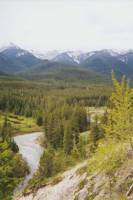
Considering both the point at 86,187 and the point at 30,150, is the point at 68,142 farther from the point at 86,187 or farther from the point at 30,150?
the point at 86,187

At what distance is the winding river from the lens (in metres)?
101

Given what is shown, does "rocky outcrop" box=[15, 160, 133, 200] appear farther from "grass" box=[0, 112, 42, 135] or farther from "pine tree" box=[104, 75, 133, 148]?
"grass" box=[0, 112, 42, 135]

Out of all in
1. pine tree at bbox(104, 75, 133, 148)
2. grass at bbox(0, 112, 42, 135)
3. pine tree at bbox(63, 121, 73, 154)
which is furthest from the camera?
grass at bbox(0, 112, 42, 135)

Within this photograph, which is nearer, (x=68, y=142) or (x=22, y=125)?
(x=68, y=142)

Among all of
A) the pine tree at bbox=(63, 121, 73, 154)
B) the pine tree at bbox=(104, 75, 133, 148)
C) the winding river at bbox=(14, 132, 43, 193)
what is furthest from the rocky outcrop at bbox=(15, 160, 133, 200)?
the pine tree at bbox=(63, 121, 73, 154)

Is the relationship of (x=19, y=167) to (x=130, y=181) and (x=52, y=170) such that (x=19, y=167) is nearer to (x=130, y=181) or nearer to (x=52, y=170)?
(x=52, y=170)

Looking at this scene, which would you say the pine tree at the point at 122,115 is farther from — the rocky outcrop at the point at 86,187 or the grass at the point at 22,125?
the grass at the point at 22,125

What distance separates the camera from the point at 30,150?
128 metres

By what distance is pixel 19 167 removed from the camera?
312 ft

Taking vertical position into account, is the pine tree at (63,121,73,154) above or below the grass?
above

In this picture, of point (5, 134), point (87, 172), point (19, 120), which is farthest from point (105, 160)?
point (19, 120)

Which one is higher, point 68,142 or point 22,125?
point 68,142

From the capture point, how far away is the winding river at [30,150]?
101 m

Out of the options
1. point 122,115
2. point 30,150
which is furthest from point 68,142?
point 122,115
